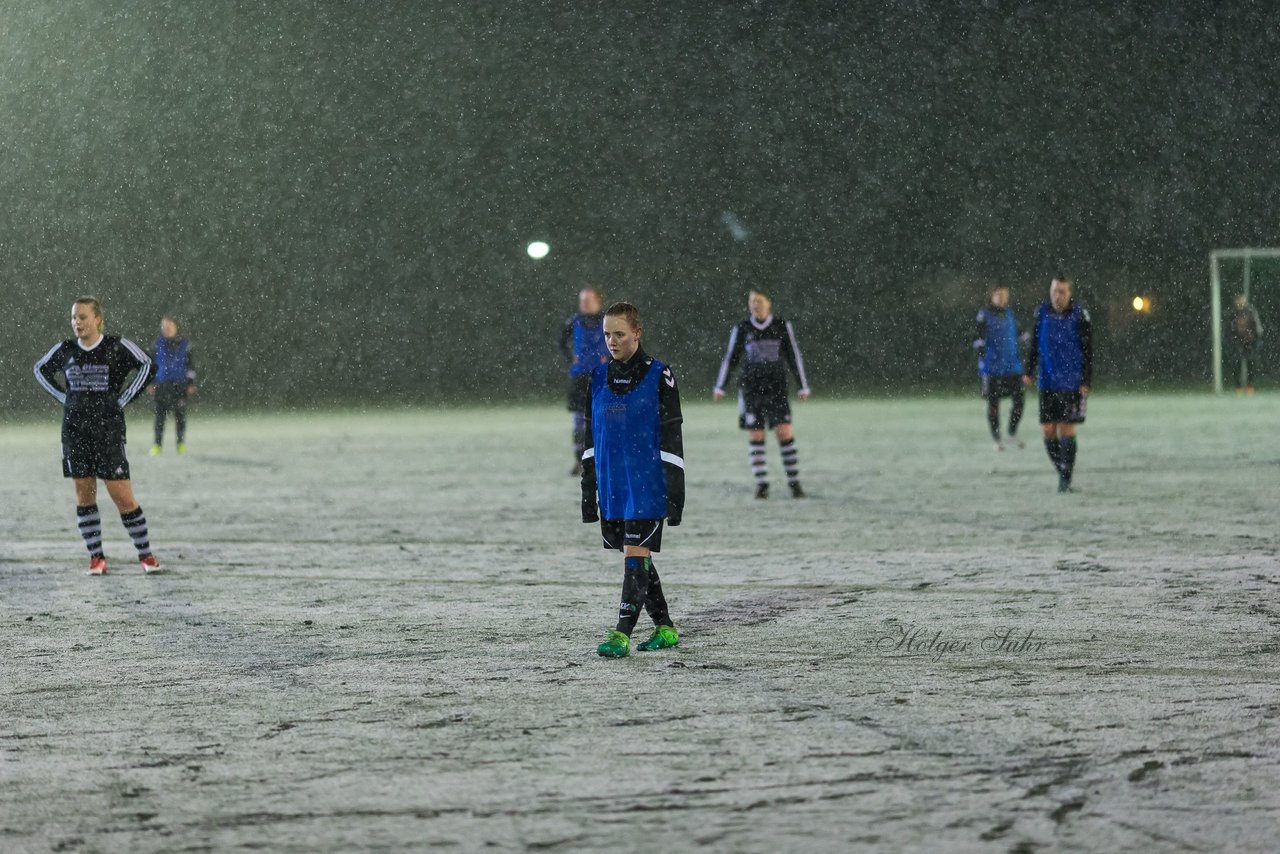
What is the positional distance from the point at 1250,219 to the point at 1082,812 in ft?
128

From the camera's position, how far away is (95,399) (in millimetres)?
9984

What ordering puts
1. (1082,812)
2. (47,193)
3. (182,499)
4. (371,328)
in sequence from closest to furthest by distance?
(1082,812), (182,499), (47,193), (371,328)

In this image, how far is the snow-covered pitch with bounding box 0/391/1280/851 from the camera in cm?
426

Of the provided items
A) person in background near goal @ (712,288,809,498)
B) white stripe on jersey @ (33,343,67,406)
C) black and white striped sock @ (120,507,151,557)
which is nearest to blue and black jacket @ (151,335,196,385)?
person in background near goal @ (712,288,809,498)

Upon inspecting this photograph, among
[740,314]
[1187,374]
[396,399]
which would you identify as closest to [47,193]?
[396,399]

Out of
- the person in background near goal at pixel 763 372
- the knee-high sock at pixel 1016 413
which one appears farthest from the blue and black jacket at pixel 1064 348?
the knee-high sock at pixel 1016 413

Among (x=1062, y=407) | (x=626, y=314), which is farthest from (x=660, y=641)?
(x=1062, y=407)

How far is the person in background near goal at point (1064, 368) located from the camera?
1440 cm

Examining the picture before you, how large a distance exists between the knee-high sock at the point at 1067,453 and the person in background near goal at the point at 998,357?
536 cm

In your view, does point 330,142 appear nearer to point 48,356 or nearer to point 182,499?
point 182,499

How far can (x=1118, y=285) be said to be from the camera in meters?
41.2

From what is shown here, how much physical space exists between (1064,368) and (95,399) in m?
8.52

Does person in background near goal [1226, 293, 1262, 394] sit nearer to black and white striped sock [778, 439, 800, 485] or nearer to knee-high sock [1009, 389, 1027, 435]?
knee-high sock [1009, 389, 1027, 435]

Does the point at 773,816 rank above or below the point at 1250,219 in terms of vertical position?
below
